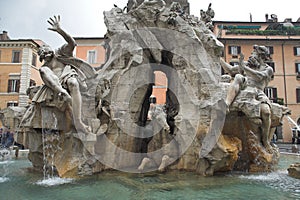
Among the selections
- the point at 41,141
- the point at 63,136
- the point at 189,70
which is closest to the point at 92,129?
the point at 63,136

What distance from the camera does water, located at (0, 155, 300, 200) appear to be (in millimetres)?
4672

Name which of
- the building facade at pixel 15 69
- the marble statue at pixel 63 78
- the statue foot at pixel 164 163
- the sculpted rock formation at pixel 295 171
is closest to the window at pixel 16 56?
the building facade at pixel 15 69

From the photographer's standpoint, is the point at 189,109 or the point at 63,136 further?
the point at 189,109

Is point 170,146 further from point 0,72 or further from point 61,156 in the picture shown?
point 0,72

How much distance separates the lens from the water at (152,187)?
4.67 metres

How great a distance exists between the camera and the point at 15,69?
26375 millimetres

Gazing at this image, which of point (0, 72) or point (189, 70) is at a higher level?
point (0, 72)

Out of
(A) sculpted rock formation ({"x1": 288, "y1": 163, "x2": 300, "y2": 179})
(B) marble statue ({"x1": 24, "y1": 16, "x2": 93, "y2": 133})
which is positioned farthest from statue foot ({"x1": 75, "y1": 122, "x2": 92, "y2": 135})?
(A) sculpted rock formation ({"x1": 288, "y1": 163, "x2": 300, "y2": 179})

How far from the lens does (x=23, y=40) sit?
84.3ft

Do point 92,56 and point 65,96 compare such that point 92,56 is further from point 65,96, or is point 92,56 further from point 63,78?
point 65,96

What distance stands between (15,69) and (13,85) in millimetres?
1681

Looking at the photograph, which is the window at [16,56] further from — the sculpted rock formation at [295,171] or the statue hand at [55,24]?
the sculpted rock formation at [295,171]

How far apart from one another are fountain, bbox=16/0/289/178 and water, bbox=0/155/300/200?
47 cm

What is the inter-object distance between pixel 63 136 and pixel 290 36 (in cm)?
2932
